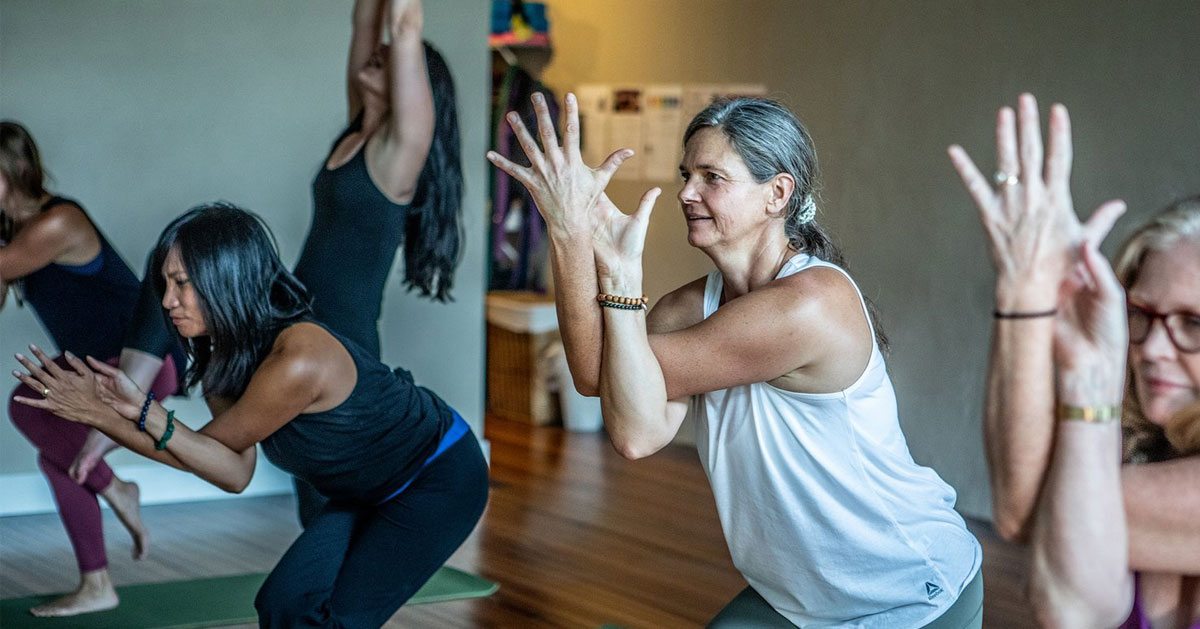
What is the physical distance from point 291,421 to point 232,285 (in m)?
0.29

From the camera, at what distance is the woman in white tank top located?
1.84 meters

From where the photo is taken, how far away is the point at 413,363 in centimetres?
542

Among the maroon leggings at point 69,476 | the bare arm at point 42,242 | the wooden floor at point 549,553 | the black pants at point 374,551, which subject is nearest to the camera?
the black pants at point 374,551

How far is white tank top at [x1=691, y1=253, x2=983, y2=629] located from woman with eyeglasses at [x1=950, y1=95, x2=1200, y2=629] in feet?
1.85

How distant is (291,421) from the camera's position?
2.53 metres

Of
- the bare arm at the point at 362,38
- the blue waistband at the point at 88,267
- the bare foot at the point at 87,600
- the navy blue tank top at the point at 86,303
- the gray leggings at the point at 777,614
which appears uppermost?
the bare arm at the point at 362,38

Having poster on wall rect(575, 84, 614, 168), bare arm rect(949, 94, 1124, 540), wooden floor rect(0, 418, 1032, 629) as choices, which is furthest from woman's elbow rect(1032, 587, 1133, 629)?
poster on wall rect(575, 84, 614, 168)

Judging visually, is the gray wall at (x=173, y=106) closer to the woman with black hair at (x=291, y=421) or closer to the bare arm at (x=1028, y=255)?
the woman with black hair at (x=291, y=421)

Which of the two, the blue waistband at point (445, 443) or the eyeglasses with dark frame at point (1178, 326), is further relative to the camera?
the blue waistband at point (445, 443)

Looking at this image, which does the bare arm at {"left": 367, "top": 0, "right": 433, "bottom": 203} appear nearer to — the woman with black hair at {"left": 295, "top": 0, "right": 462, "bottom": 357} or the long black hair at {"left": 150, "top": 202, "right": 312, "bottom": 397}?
the woman with black hair at {"left": 295, "top": 0, "right": 462, "bottom": 357}

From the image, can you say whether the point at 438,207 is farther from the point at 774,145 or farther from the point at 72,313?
the point at 774,145

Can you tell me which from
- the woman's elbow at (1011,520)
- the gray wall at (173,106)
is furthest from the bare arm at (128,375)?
the woman's elbow at (1011,520)

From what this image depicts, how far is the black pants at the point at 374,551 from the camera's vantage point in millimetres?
2506

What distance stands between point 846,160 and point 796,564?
3.74 m
